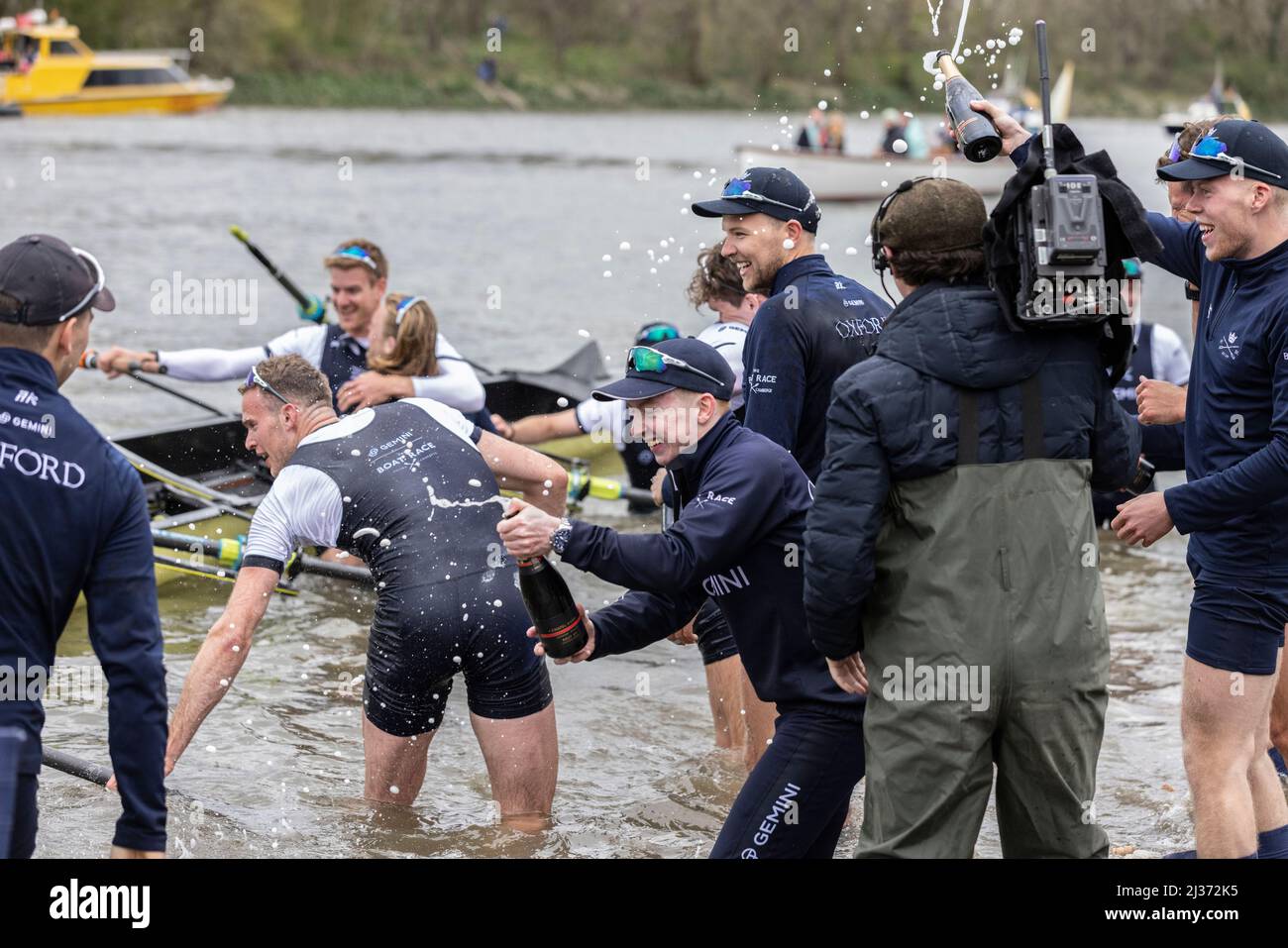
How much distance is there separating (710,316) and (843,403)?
1821 cm

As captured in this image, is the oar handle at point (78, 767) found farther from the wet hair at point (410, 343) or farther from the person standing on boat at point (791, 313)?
the wet hair at point (410, 343)

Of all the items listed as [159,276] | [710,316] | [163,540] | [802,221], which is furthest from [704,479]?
[159,276]

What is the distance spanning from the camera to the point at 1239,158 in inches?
171

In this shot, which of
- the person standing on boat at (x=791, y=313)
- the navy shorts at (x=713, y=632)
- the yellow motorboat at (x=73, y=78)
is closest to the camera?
the person standing on boat at (x=791, y=313)

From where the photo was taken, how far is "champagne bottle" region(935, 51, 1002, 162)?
13.1 feet

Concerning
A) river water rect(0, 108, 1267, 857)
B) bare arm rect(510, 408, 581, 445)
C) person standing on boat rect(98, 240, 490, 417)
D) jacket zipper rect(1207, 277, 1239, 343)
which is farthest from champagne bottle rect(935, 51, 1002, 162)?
bare arm rect(510, 408, 581, 445)

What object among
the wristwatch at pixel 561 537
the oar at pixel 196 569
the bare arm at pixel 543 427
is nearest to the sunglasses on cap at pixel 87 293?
the wristwatch at pixel 561 537

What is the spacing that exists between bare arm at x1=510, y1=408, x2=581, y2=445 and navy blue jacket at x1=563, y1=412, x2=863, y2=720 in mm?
4415

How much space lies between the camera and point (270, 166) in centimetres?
4250

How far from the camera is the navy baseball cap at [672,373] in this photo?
165 inches

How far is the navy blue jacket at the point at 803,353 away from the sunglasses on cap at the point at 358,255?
3390mm

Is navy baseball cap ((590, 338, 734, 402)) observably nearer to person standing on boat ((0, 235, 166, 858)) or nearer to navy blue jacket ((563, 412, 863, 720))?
navy blue jacket ((563, 412, 863, 720))

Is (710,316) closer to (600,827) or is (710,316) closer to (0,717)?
(600,827)

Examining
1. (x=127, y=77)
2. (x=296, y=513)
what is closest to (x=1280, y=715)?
(x=296, y=513)
